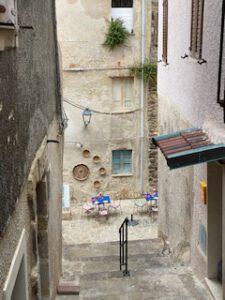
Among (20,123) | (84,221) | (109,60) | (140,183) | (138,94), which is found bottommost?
(84,221)

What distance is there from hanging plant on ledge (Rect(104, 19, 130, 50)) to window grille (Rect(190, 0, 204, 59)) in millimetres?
9708

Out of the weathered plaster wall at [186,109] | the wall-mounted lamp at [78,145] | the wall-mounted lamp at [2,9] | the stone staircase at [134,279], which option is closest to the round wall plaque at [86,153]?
the wall-mounted lamp at [78,145]

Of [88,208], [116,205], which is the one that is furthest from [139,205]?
[88,208]

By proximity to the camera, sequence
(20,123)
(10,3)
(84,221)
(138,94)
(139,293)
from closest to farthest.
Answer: (10,3) < (20,123) < (139,293) < (84,221) < (138,94)

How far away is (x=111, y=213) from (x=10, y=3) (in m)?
14.0

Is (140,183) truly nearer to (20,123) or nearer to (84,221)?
(84,221)

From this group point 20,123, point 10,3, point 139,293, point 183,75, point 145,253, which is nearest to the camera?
point 10,3

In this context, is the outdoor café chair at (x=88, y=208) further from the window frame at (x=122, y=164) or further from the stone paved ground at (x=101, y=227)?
the window frame at (x=122, y=164)

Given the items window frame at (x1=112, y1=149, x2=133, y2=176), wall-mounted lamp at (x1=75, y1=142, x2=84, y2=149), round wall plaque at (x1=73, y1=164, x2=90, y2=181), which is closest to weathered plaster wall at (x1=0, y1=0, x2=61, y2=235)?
wall-mounted lamp at (x1=75, y1=142, x2=84, y2=149)

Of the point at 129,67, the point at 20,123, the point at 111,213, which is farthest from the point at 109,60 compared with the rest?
the point at 20,123

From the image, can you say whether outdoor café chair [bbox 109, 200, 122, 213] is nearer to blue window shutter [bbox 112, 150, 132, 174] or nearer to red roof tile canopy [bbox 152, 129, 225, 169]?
blue window shutter [bbox 112, 150, 132, 174]

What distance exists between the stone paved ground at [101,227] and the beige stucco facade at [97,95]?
4.10 feet

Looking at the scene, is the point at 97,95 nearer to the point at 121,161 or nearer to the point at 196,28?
the point at 121,161

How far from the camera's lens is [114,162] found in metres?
18.4
